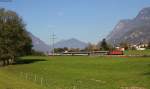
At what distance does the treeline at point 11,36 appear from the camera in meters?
111

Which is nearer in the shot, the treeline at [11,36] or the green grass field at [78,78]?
the green grass field at [78,78]

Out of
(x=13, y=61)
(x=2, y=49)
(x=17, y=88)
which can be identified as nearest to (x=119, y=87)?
(x=17, y=88)

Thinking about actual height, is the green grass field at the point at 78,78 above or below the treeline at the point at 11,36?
below

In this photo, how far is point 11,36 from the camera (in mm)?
112562

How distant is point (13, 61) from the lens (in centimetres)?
12494

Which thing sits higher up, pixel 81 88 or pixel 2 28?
pixel 2 28

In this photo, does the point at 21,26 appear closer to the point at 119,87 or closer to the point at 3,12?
the point at 3,12

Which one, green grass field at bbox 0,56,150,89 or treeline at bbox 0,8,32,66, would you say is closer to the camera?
green grass field at bbox 0,56,150,89

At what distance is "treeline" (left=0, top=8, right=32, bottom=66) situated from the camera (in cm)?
11106

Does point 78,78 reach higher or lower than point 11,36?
lower

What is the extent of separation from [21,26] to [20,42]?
511 centimetres

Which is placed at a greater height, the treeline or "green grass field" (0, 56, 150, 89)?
the treeline

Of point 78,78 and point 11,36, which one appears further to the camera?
point 11,36

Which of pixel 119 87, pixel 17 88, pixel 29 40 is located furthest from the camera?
pixel 29 40
